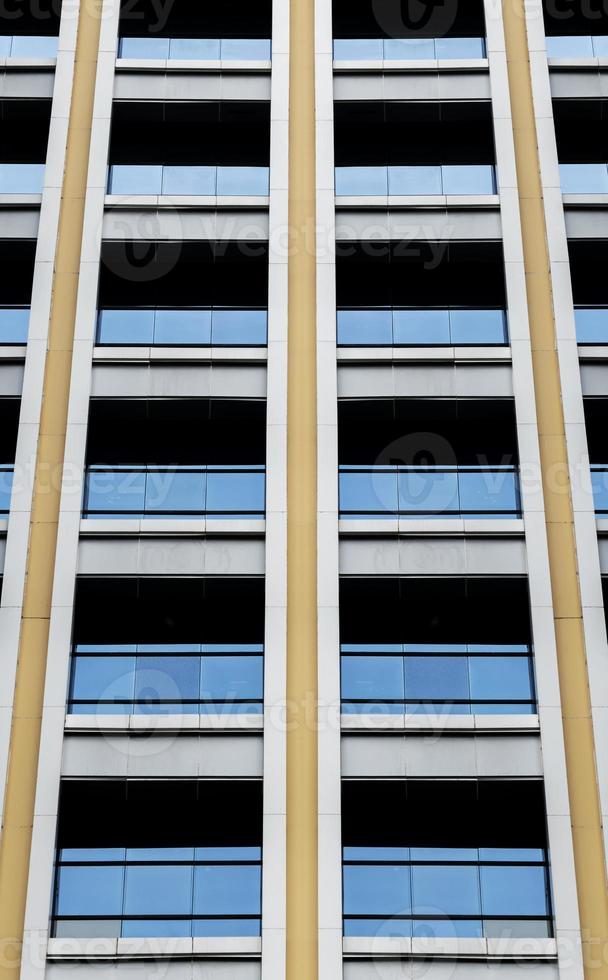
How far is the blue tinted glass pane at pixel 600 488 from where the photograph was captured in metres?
24.6

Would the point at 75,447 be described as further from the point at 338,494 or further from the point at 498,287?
the point at 498,287

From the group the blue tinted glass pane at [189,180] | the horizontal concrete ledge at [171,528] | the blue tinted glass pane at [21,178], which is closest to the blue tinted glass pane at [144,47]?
the blue tinted glass pane at [189,180]

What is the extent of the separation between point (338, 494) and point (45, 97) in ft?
40.1

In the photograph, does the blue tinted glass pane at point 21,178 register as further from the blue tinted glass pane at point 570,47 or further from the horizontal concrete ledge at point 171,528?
the blue tinted glass pane at point 570,47

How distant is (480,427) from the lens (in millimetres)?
26094

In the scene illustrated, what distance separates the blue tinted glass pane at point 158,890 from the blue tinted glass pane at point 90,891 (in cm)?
21

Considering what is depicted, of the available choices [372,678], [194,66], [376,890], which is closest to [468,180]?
[194,66]

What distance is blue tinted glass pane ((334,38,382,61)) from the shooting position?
96.4 feet

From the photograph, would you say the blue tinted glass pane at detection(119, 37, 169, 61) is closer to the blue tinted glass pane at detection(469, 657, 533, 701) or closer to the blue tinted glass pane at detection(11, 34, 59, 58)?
the blue tinted glass pane at detection(11, 34, 59, 58)

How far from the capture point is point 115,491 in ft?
80.6

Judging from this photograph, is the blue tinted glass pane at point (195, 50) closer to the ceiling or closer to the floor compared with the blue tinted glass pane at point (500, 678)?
closer to the ceiling

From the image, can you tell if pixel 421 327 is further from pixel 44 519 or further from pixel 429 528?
pixel 44 519

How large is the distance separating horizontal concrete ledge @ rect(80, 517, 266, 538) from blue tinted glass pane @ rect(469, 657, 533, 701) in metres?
4.85

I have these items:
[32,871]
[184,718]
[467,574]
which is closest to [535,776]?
[467,574]
